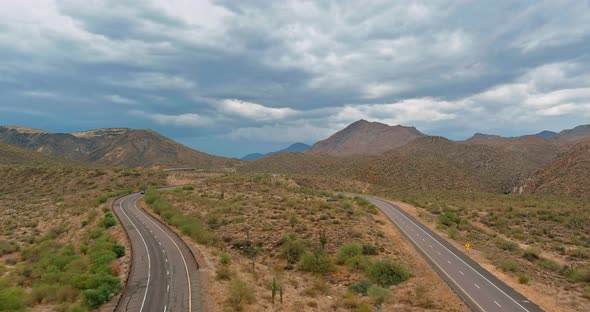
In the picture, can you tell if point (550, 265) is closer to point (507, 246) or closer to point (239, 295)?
point (507, 246)

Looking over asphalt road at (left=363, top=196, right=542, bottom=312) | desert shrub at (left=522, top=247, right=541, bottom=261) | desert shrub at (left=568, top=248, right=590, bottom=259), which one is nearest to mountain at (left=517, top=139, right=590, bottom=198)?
desert shrub at (left=568, top=248, right=590, bottom=259)

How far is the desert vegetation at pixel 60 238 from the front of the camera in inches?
844

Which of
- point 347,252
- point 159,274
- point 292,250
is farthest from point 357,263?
point 159,274

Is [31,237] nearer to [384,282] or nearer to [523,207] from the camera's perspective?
[384,282]

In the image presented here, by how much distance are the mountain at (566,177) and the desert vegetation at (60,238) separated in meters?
86.8

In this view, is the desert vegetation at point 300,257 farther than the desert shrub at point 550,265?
No

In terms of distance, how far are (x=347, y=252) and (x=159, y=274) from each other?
15.4 m

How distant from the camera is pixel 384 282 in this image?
23.6m

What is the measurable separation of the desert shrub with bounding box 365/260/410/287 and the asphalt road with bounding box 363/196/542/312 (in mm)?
2961

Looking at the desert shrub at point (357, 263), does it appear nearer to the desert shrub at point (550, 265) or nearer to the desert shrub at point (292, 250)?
the desert shrub at point (292, 250)

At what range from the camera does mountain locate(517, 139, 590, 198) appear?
73.7 metres

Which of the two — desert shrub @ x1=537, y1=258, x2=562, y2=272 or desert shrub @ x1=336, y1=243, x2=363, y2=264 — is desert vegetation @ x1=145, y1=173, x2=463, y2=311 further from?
desert shrub @ x1=537, y1=258, x2=562, y2=272

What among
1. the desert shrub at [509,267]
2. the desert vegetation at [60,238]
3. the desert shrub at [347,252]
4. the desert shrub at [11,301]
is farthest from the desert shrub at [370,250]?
the desert shrub at [11,301]

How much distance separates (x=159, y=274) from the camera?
2473 cm
